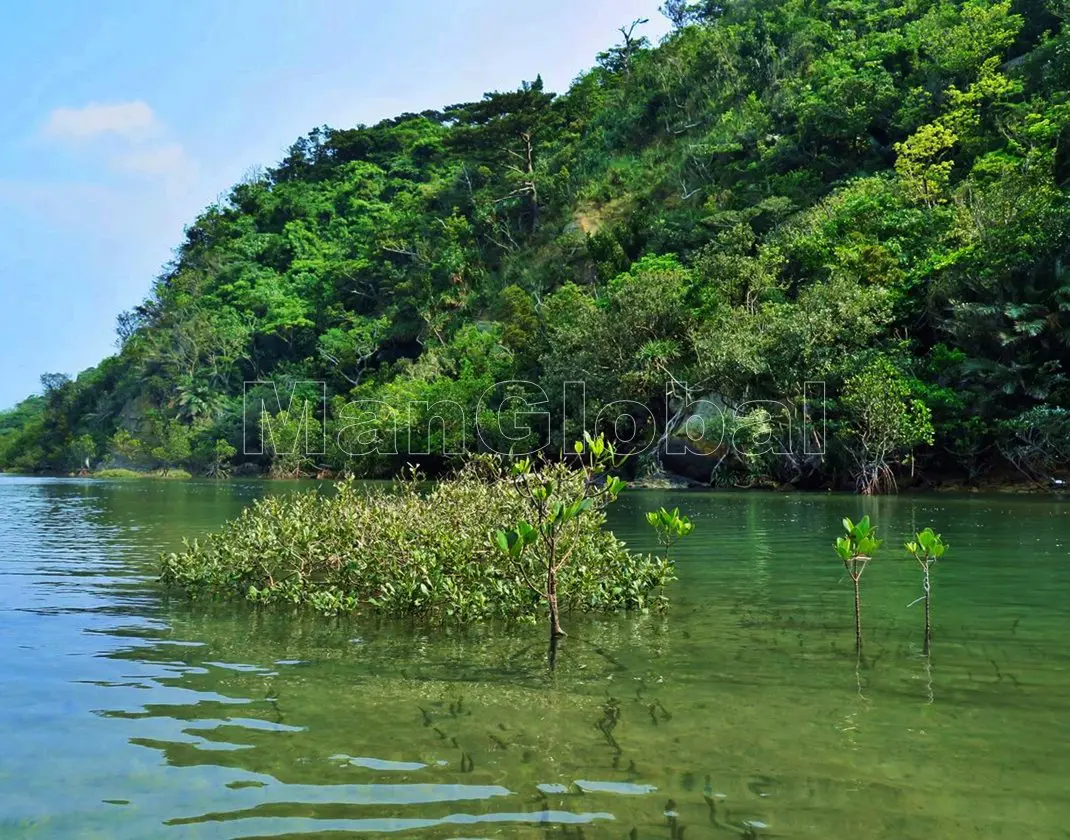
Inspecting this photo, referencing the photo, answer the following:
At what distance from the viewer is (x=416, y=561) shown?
32.1ft

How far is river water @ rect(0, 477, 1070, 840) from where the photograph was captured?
4387 millimetres

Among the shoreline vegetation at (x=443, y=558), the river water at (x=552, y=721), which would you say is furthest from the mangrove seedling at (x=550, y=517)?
the river water at (x=552, y=721)

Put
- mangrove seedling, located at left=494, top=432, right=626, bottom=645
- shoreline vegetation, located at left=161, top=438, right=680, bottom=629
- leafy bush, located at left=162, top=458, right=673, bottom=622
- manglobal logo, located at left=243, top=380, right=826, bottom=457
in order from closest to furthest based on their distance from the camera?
mangrove seedling, located at left=494, top=432, right=626, bottom=645
shoreline vegetation, located at left=161, top=438, right=680, bottom=629
leafy bush, located at left=162, top=458, right=673, bottom=622
manglobal logo, located at left=243, top=380, right=826, bottom=457

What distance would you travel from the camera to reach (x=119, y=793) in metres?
4.70

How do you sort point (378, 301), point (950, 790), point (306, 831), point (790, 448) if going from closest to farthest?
1. point (306, 831)
2. point (950, 790)
3. point (790, 448)
4. point (378, 301)

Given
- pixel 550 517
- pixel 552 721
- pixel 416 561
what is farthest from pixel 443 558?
pixel 552 721

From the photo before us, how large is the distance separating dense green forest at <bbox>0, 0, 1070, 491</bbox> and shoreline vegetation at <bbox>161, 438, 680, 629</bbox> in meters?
23.9

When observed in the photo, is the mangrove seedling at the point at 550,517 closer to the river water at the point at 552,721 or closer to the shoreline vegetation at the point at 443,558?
the shoreline vegetation at the point at 443,558

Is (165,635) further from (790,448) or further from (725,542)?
(790,448)

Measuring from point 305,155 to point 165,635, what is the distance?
96.9 meters

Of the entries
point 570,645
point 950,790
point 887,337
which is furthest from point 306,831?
point 887,337

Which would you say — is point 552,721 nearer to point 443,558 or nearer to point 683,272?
point 443,558

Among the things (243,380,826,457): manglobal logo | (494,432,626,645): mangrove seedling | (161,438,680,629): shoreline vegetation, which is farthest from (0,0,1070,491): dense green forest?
(494,432,626,645): mangrove seedling

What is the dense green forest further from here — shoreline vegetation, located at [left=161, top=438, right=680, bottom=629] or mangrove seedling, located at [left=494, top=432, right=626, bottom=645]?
mangrove seedling, located at [left=494, top=432, right=626, bottom=645]
